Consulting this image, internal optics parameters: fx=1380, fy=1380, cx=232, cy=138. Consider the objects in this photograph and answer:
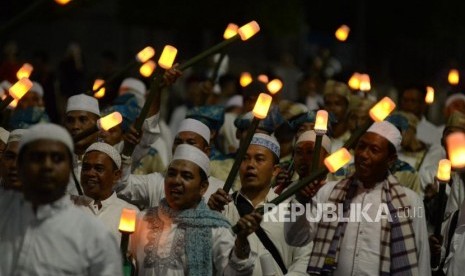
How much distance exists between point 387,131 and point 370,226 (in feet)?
2.28

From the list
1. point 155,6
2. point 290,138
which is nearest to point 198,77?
point 290,138

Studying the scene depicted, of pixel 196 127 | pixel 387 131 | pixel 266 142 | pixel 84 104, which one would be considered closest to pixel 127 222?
pixel 266 142

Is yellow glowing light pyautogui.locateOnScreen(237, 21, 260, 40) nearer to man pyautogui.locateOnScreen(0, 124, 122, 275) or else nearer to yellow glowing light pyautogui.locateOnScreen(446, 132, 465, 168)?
yellow glowing light pyautogui.locateOnScreen(446, 132, 465, 168)

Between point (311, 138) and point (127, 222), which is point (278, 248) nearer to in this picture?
point (311, 138)

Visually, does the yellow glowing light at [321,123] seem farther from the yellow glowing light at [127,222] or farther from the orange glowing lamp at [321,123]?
the yellow glowing light at [127,222]

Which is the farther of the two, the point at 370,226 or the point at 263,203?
the point at 263,203

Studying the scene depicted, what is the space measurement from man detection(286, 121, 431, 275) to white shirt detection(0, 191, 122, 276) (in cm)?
209

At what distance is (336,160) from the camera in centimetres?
779

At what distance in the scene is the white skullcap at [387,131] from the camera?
9344 mm

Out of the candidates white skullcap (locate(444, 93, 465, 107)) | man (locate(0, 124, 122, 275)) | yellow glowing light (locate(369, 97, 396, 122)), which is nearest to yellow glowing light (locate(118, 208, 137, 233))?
man (locate(0, 124, 122, 275))

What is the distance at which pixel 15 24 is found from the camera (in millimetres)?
8109

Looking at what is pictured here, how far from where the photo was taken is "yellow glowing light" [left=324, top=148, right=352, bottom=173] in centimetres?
775

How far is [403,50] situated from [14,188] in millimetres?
33826

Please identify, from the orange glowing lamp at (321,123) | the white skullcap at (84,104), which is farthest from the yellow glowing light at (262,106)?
the white skullcap at (84,104)
